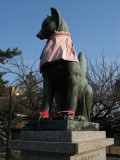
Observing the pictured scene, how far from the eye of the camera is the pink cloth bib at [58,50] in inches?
123

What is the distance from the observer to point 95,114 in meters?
11.4

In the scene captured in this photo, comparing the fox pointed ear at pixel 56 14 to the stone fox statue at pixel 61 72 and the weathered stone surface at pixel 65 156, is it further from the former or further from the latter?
the weathered stone surface at pixel 65 156

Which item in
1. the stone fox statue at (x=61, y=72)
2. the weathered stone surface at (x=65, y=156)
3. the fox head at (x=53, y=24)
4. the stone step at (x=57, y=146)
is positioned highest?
the fox head at (x=53, y=24)

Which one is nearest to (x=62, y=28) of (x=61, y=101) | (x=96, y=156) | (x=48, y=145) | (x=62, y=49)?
(x=62, y=49)

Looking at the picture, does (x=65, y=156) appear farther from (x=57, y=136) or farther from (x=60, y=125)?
(x=60, y=125)

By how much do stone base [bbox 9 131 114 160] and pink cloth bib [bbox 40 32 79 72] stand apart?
1.10m

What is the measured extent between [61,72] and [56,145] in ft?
3.86

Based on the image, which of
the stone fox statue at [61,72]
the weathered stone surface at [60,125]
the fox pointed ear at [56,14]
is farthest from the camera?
the fox pointed ear at [56,14]

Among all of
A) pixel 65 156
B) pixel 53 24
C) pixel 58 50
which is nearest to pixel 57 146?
pixel 65 156

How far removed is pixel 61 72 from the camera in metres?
3.20

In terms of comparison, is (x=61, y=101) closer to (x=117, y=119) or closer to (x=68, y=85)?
(x=68, y=85)

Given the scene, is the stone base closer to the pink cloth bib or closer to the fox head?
the pink cloth bib

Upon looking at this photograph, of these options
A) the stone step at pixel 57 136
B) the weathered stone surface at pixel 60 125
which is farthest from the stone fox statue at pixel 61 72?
the stone step at pixel 57 136

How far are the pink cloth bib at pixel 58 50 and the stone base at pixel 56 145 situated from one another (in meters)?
1.10
